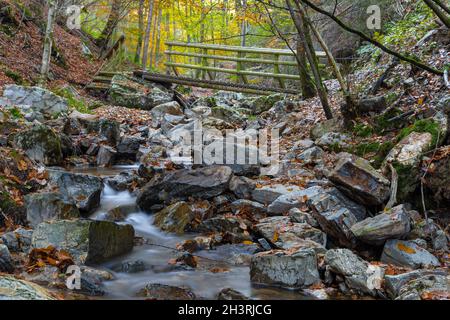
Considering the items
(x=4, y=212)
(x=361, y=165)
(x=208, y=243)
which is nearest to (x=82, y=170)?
(x=4, y=212)

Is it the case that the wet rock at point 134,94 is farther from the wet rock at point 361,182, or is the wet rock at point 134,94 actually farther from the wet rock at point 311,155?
the wet rock at point 361,182

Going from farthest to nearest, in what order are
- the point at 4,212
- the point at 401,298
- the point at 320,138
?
1. the point at 320,138
2. the point at 4,212
3. the point at 401,298

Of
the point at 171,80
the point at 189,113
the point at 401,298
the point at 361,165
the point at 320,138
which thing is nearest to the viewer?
the point at 401,298

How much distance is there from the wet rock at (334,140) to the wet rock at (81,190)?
346 centimetres

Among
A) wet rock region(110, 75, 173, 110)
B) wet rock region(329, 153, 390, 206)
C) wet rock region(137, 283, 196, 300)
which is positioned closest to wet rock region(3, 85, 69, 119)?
wet rock region(110, 75, 173, 110)

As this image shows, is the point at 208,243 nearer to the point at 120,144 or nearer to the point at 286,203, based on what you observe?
the point at 286,203

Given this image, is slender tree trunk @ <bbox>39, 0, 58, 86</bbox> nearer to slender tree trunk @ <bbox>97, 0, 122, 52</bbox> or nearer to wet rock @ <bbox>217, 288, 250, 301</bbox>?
slender tree trunk @ <bbox>97, 0, 122, 52</bbox>

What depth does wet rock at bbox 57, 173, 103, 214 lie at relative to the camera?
5.32 m

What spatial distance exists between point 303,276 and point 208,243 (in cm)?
132

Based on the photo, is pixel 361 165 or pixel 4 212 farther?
pixel 361 165

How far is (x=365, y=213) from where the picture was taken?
4715mm

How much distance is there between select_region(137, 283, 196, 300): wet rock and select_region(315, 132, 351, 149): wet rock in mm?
3821

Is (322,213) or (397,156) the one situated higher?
(397,156)

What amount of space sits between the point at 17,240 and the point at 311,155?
4.27m
